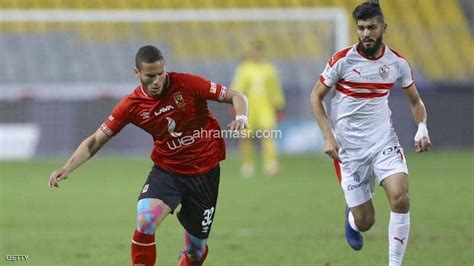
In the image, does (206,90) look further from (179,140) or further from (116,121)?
(116,121)

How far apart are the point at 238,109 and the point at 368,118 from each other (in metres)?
1.24

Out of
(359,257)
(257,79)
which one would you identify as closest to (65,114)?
(257,79)

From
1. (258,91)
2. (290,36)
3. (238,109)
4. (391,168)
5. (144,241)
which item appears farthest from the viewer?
(290,36)

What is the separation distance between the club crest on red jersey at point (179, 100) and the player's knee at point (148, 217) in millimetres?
819

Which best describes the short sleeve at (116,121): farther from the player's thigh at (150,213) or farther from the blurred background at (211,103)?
the blurred background at (211,103)

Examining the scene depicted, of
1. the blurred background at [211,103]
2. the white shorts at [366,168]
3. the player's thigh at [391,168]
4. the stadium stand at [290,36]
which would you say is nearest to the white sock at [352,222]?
the white shorts at [366,168]

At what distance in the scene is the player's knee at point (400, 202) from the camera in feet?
25.2

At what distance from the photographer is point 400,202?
7680mm

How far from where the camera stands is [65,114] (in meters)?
20.9

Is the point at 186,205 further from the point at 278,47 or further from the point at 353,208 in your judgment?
the point at 278,47

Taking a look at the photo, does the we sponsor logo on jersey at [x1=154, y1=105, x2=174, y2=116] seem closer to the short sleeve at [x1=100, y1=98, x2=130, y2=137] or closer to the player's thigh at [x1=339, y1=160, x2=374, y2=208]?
the short sleeve at [x1=100, y1=98, x2=130, y2=137]

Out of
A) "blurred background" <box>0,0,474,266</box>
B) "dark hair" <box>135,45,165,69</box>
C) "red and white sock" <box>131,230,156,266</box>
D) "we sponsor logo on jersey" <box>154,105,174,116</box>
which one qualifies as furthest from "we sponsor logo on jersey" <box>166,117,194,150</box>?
"blurred background" <box>0,0,474,266</box>

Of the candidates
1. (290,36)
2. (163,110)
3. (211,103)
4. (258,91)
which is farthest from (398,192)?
(290,36)

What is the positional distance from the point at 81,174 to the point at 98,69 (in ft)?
13.0
